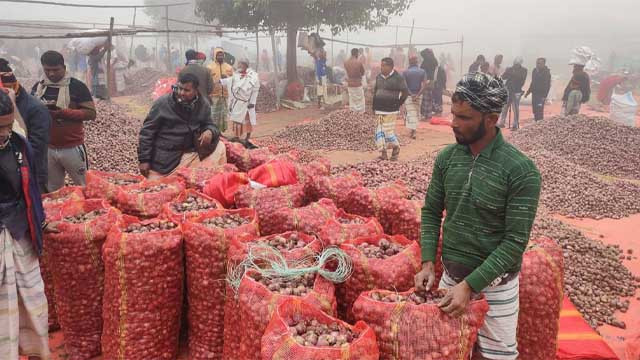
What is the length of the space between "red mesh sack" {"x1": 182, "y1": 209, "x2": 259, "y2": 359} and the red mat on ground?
83.1 inches

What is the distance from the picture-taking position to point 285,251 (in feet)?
8.68

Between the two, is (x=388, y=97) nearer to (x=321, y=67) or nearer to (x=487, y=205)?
(x=487, y=205)

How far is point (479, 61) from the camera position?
14.2 metres

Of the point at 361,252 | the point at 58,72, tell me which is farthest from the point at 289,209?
the point at 58,72

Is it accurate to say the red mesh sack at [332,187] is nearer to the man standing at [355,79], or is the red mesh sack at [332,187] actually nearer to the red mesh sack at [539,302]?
the red mesh sack at [539,302]

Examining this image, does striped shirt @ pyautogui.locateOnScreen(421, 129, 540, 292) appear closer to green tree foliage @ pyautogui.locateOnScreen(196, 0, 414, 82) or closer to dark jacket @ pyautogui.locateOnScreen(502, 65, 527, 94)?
dark jacket @ pyautogui.locateOnScreen(502, 65, 527, 94)

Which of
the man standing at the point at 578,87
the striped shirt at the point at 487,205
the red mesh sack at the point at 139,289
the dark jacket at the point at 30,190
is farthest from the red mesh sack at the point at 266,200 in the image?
the man standing at the point at 578,87

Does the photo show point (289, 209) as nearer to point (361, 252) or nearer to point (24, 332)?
point (361, 252)

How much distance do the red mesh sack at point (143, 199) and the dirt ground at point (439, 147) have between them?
0.96 m

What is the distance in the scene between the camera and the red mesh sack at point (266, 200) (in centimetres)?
336

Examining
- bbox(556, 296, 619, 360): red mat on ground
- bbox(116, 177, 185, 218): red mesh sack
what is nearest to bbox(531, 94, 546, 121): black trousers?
bbox(556, 296, 619, 360): red mat on ground

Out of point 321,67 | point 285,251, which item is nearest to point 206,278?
point 285,251

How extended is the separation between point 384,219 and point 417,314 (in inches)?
54.0

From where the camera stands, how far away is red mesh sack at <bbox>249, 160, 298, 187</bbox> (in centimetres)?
370
